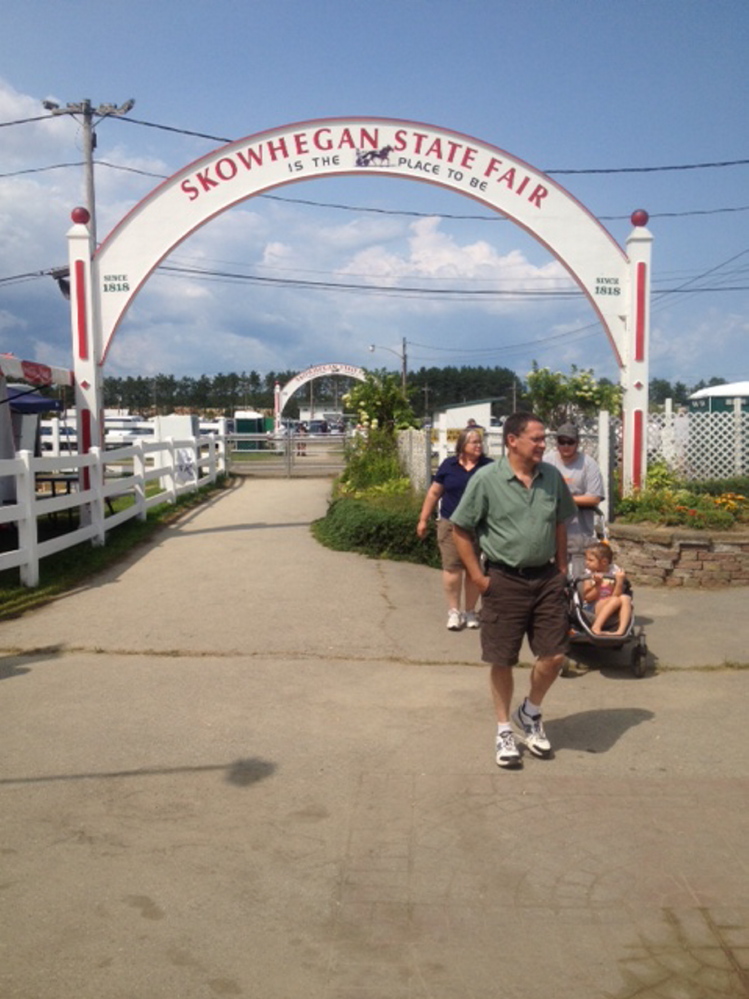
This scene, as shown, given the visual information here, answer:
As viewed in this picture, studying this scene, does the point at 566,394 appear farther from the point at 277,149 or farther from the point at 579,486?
the point at 579,486

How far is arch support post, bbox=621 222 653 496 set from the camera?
40.0ft

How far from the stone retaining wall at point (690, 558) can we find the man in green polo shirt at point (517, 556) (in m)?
5.71

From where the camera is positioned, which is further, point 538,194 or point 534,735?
point 538,194

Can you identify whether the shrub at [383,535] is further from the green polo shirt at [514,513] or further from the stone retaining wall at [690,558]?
the green polo shirt at [514,513]

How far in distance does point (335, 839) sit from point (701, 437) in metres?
10.6

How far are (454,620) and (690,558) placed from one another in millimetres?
3679

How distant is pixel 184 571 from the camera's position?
33.4ft

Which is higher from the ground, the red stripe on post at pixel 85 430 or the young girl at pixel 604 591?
the red stripe on post at pixel 85 430

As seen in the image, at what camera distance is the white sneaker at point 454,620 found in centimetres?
788

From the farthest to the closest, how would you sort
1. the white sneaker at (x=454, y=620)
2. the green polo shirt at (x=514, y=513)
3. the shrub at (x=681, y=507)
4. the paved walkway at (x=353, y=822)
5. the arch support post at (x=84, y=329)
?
the arch support post at (x=84, y=329)
the shrub at (x=681, y=507)
the white sneaker at (x=454, y=620)
the green polo shirt at (x=514, y=513)
the paved walkway at (x=353, y=822)

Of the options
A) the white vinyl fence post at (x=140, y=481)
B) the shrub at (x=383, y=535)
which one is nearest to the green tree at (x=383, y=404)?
the white vinyl fence post at (x=140, y=481)

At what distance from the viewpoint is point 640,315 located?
1227cm

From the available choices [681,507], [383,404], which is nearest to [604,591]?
[681,507]

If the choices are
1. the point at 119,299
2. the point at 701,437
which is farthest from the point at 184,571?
the point at 701,437
